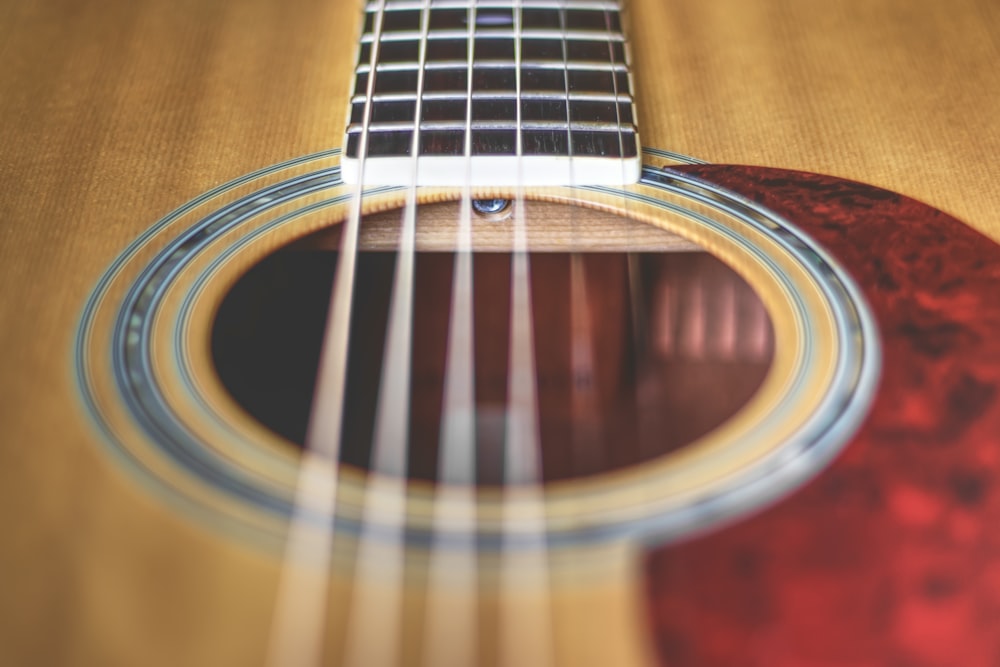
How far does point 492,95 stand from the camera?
775mm

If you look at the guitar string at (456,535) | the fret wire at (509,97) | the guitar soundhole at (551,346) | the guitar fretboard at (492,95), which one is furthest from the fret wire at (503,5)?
the guitar string at (456,535)

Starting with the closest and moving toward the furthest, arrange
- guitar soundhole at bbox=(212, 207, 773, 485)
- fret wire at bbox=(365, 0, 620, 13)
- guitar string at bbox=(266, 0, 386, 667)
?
1. guitar string at bbox=(266, 0, 386, 667)
2. guitar soundhole at bbox=(212, 207, 773, 485)
3. fret wire at bbox=(365, 0, 620, 13)

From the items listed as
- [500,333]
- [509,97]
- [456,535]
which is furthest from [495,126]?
[456,535]

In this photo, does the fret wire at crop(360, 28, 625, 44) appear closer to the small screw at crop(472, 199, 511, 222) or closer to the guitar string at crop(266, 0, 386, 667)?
the small screw at crop(472, 199, 511, 222)

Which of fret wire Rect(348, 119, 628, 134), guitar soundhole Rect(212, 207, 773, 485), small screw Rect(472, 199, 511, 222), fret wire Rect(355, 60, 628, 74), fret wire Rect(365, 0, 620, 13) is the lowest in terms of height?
guitar soundhole Rect(212, 207, 773, 485)

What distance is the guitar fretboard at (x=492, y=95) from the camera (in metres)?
0.72

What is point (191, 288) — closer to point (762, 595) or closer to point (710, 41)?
point (762, 595)

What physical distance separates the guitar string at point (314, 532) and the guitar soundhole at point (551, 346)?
0.16ft

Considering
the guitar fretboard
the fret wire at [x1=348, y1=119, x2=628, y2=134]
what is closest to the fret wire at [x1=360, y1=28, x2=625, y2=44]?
the guitar fretboard

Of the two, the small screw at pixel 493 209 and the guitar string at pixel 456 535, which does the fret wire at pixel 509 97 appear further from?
the guitar string at pixel 456 535

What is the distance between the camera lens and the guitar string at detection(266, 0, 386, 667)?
44cm

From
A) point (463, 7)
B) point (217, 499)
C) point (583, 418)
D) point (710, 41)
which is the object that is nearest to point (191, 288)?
point (217, 499)

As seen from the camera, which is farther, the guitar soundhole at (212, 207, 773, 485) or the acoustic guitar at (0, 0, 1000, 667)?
the guitar soundhole at (212, 207, 773, 485)

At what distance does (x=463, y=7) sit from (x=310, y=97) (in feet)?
0.59
